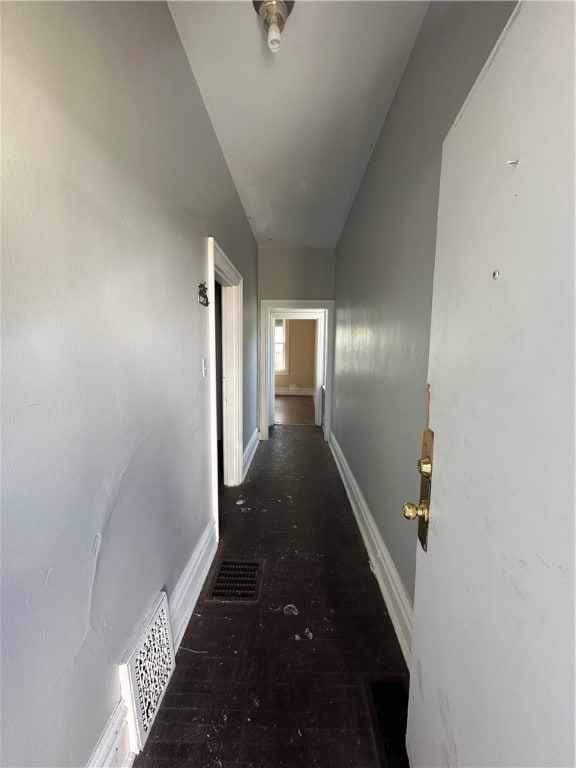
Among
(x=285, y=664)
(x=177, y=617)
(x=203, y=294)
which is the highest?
(x=203, y=294)

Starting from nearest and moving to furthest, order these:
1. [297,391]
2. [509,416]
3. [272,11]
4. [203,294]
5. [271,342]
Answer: [509,416], [272,11], [203,294], [271,342], [297,391]

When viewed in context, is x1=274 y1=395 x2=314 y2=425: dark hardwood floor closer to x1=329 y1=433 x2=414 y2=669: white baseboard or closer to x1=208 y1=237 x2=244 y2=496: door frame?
x1=208 y1=237 x2=244 y2=496: door frame

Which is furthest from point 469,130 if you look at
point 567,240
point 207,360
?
point 207,360

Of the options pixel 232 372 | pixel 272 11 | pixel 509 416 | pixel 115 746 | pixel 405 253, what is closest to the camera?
pixel 509 416

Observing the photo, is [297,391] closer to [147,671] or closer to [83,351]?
[147,671]

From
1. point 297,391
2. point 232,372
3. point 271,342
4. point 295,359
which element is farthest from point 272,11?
point 297,391

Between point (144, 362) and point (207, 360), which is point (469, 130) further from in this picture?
point (207, 360)

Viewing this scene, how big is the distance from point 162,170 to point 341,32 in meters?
0.89

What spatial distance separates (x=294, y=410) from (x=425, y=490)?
5494mm

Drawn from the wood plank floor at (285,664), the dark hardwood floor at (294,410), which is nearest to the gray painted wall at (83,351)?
the wood plank floor at (285,664)

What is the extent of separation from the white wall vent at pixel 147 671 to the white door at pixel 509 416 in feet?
2.86

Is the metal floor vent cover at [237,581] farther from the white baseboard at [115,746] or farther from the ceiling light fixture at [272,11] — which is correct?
the ceiling light fixture at [272,11]

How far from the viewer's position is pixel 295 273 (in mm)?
3982

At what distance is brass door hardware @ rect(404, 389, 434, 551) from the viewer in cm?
80
